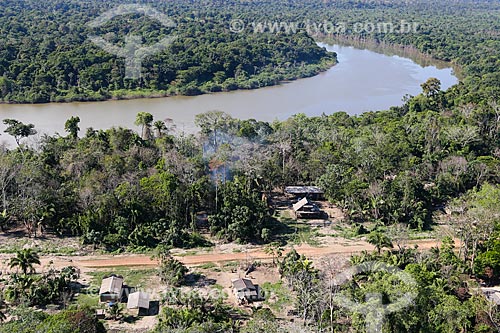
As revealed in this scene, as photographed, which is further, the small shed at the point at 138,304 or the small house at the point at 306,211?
the small house at the point at 306,211

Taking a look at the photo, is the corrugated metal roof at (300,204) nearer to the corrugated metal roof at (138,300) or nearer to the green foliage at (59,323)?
the corrugated metal roof at (138,300)

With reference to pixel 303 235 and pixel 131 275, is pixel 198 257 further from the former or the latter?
pixel 303 235

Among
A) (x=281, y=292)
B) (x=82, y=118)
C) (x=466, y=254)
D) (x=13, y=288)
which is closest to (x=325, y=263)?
(x=281, y=292)

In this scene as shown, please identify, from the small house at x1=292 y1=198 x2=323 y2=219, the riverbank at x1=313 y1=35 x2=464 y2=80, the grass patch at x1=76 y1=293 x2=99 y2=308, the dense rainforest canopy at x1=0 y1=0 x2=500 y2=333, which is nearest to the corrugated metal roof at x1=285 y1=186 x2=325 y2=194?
the dense rainforest canopy at x1=0 y1=0 x2=500 y2=333

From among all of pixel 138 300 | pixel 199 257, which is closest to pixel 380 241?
pixel 199 257

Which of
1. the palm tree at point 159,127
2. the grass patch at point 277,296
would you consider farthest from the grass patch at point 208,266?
the palm tree at point 159,127

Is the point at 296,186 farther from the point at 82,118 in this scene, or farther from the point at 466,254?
the point at 82,118
